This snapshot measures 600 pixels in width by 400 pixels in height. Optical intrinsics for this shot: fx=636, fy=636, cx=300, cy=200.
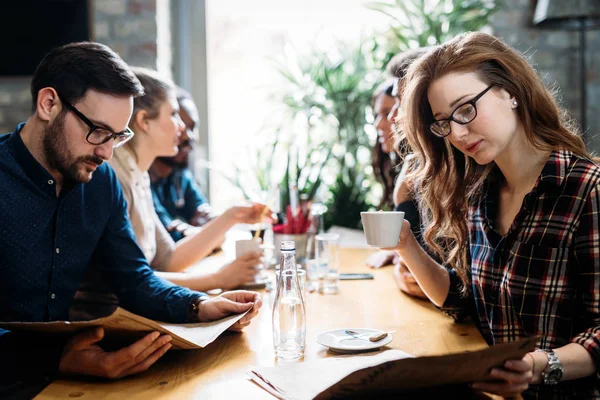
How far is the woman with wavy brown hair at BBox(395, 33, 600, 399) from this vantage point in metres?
1.29

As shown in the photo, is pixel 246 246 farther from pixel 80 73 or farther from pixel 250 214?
pixel 80 73

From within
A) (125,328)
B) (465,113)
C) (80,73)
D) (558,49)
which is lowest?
(125,328)

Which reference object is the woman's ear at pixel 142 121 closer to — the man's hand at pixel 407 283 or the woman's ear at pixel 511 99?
the man's hand at pixel 407 283

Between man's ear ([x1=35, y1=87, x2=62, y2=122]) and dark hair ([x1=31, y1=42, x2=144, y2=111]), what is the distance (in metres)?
0.02

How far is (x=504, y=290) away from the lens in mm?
1443

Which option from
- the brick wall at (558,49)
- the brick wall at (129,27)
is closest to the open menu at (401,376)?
the brick wall at (129,27)

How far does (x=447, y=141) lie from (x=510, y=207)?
239 millimetres

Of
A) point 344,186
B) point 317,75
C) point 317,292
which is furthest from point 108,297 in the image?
point 317,75

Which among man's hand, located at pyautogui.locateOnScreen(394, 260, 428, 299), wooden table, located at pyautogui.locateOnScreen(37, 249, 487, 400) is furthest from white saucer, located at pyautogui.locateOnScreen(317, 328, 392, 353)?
man's hand, located at pyautogui.locateOnScreen(394, 260, 428, 299)

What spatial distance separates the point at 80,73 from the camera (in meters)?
1.62

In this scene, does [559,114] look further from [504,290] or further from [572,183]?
[504,290]

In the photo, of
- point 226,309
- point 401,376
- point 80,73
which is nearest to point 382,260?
point 226,309

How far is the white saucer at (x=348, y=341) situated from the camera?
1.33m

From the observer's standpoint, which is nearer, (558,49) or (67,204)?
(67,204)
